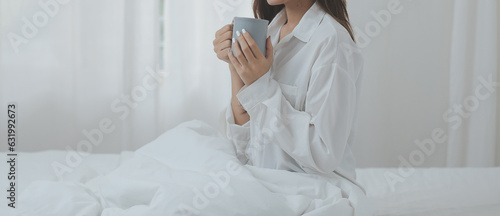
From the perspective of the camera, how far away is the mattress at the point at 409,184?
1266 mm

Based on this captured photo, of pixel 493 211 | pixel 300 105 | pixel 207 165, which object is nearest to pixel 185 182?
pixel 207 165

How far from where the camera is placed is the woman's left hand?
1027 mm

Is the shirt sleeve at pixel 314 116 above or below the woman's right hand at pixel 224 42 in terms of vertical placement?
below

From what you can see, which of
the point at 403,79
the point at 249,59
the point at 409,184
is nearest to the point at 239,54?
the point at 249,59

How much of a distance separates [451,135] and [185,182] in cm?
192

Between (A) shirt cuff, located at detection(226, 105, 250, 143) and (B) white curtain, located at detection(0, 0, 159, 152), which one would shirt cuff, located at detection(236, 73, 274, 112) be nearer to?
(A) shirt cuff, located at detection(226, 105, 250, 143)

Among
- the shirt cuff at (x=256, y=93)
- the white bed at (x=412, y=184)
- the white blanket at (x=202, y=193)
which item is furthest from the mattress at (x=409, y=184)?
the shirt cuff at (x=256, y=93)

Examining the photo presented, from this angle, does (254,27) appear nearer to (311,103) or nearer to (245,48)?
(245,48)

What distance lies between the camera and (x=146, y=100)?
2.59 m

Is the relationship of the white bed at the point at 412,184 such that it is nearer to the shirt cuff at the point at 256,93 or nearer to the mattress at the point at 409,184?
the mattress at the point at 409,184

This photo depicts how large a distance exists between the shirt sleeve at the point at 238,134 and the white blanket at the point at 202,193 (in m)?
0.12

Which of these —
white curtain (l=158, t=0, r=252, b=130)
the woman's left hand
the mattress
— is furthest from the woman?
white curtain (l=158, t=0, r=252, b=130)

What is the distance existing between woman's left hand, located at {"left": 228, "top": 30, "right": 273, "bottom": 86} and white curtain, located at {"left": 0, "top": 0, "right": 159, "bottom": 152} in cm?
159

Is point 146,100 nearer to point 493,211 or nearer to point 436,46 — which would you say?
point 436,46
